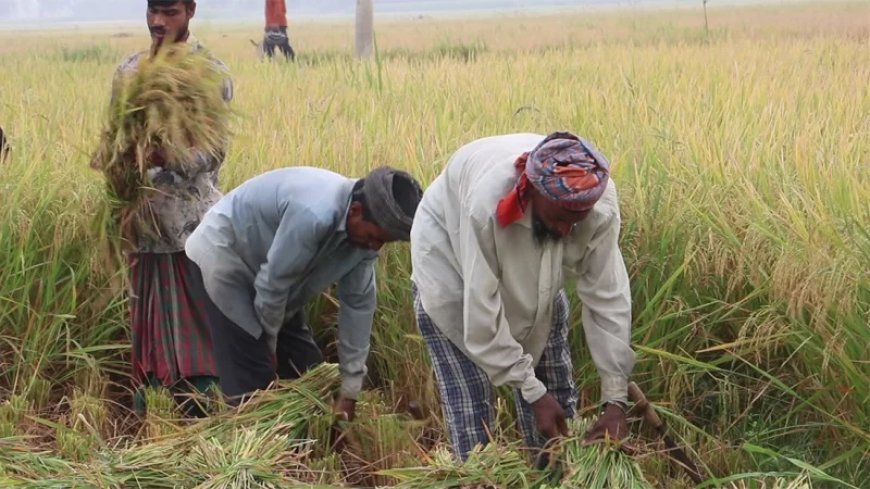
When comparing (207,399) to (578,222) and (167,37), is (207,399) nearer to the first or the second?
(167,37)

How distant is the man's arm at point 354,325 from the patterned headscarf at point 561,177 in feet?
2.98

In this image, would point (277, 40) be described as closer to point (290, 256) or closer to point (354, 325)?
point (354, 325)

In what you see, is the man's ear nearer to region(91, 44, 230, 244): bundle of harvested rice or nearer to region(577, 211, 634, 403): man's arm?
region(577, 211, 634, 403): man's arm

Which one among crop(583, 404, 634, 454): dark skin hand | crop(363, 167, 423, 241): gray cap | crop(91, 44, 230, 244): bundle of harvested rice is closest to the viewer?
crop(583, 404, 634, 454): dark skin hand

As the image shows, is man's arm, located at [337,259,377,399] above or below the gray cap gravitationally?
below

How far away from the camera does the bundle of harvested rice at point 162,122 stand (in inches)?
139

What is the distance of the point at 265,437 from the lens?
2.97 meters

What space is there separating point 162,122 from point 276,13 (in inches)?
344

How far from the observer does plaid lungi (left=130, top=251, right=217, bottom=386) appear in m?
3.67

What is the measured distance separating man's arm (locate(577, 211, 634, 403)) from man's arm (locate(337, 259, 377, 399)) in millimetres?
788

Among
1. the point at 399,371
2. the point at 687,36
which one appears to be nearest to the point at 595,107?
the point at 399,371

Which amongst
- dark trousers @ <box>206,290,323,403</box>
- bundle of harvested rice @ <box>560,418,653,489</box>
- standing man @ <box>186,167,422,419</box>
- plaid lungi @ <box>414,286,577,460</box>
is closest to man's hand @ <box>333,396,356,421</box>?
standing man @ <box>186,167,422,419</box>

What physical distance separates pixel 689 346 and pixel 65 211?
219cm

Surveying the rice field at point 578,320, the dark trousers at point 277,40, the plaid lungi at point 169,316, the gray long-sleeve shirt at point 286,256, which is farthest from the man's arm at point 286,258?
the dark trousers at point 277,40
